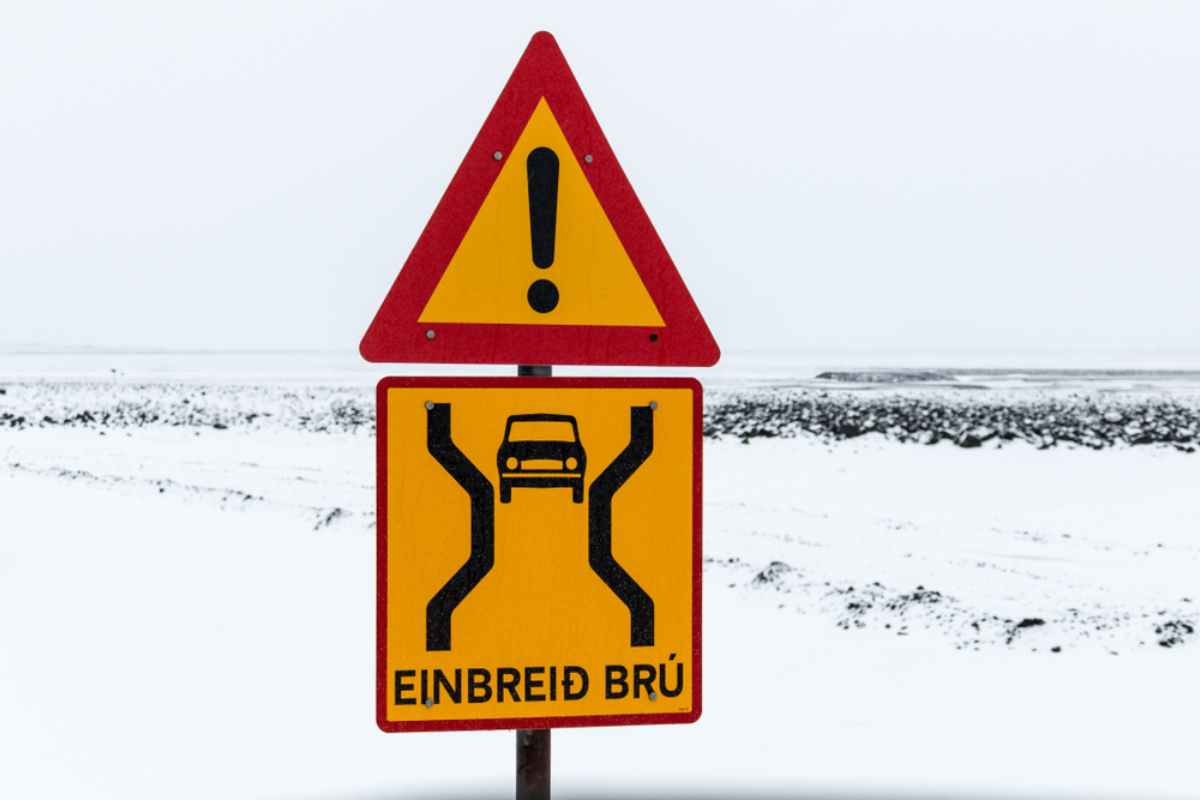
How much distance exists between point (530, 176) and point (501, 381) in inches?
15.8

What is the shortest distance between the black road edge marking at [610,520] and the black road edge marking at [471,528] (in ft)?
0.62

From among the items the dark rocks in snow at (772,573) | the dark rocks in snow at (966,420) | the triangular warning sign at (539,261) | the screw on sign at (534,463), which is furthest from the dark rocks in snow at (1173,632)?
the dark rocks in snow at (966,420)

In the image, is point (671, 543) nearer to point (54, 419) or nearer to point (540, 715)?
point (540, 715)

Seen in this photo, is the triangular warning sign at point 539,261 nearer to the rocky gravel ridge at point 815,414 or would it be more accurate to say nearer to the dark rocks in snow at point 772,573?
the dark rocks in snow at point 772,573

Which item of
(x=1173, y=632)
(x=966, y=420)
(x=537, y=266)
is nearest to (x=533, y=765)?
(x=537, y=266)

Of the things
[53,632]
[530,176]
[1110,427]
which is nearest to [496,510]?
[530,176]

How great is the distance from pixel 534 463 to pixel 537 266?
371mm

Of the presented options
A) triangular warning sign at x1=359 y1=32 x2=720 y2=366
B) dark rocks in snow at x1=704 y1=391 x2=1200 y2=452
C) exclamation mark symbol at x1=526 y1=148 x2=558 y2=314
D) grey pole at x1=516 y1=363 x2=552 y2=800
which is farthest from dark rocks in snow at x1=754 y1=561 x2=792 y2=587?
dark rocks in snow at x1=704 y1=391 x2=1200 y2=452

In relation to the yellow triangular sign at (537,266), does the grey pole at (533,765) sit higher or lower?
lower

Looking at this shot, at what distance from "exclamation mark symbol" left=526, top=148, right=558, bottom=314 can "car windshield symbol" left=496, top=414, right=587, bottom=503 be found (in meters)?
0.21

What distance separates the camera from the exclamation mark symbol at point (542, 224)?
216 centimetres

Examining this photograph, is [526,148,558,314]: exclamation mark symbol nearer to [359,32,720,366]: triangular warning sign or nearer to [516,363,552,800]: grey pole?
[359,32,720,366]: triangular warning sign

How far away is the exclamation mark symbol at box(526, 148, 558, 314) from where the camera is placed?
2162 mm

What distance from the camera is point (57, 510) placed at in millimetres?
8109
